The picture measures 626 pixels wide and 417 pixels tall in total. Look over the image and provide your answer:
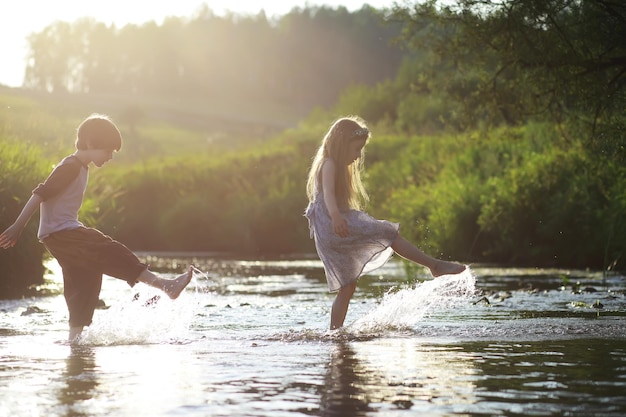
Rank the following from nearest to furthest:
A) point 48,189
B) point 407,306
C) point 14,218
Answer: point 48,189, point 407,306, point 14,218

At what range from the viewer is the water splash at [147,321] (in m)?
9.77

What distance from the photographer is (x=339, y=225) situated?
999 centimetres

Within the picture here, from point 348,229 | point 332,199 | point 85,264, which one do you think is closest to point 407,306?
point 348,229

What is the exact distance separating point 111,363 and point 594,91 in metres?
11.5

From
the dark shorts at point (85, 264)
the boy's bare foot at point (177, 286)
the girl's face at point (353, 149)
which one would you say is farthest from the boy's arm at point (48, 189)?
the girl's face at point (353, 149)

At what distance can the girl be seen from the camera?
10.3 metres

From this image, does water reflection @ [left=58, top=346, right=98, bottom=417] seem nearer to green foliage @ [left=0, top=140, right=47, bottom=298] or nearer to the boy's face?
the boy's face

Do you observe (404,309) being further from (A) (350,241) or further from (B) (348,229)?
(B) (348,229)

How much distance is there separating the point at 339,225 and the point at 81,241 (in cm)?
215

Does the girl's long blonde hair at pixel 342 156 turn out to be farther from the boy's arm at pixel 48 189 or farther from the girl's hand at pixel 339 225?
the boy's arm at pixel 48 189

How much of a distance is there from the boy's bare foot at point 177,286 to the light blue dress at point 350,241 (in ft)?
4.21

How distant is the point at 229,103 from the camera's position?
115 metres

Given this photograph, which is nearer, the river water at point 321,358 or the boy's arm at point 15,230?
the river water at point 321,358

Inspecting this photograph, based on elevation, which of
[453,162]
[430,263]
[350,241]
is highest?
[453,162]
